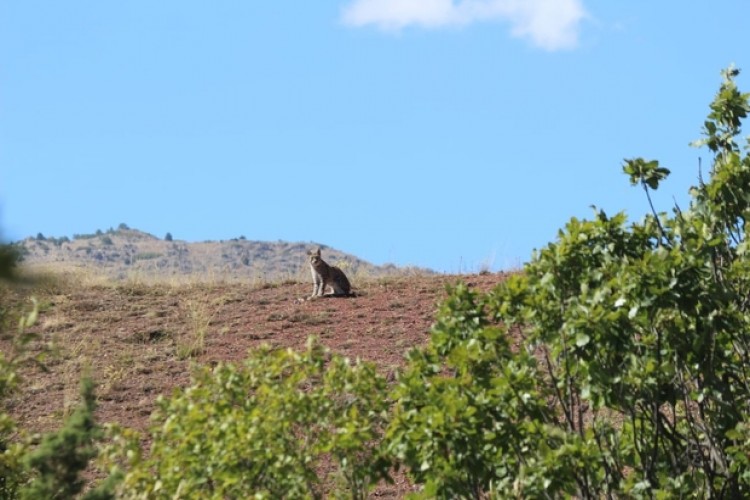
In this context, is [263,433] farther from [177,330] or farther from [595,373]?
[177,330]

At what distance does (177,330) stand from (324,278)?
272 cm

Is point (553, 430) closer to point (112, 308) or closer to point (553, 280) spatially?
point (553, 280)

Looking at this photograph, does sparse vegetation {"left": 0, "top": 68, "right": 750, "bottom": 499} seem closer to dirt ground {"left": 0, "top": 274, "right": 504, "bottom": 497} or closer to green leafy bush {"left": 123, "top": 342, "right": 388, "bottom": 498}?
green leafy bush {"left": 123, "top": 342, "right": 388, "bottom": 498}

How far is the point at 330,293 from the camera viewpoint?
21328 mm

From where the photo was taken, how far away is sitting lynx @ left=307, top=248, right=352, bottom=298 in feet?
68.4

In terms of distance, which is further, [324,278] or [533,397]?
[324,278]

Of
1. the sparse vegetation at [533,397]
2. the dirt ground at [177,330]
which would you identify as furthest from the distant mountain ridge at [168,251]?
the sparse vegetation at [533,397]

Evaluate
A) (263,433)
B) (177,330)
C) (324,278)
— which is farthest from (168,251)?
(263,433)

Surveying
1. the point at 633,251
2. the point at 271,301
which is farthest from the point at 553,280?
the point at 271,301

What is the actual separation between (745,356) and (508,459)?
6.28 feet

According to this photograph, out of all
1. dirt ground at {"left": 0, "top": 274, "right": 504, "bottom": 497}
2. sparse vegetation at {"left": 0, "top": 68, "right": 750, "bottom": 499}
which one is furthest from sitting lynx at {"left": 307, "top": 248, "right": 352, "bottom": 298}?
sparse vegetation at {"left": 0, "top": 68, "right": 750, "bottom": 499}

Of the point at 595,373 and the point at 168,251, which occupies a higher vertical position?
the point at 168,251

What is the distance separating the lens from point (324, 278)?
825 inches

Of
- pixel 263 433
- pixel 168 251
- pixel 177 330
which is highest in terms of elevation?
pixel 168 251
